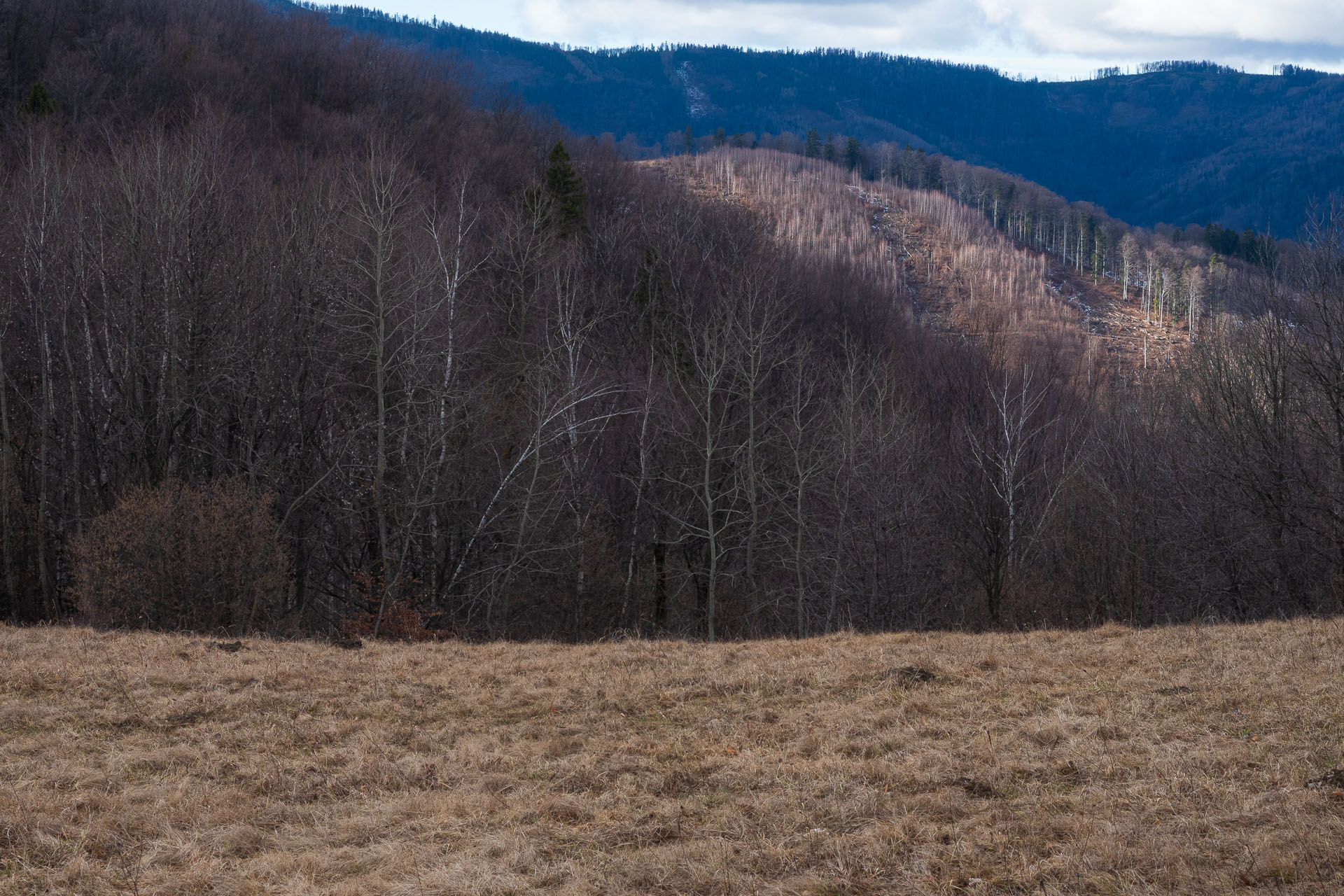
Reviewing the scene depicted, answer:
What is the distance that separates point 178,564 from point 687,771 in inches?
499

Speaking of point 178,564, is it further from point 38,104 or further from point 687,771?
point 38,104

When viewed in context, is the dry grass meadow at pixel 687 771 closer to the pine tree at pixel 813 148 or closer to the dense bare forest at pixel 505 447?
the dense bare forest at pixel 505 447

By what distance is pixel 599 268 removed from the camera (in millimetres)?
43219

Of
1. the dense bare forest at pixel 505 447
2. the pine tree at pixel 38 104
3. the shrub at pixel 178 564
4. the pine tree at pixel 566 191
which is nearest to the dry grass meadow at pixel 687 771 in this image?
the shrub at pixel 178 564

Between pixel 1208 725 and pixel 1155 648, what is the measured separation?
11.6ft

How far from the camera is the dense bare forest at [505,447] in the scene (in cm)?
2141

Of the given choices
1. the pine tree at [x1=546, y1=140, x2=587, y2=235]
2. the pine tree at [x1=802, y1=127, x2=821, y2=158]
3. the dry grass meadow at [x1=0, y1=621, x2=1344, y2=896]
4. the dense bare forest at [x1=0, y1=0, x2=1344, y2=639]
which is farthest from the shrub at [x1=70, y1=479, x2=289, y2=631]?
the pine tree at [x1=802, y1=127, x2=821, y2=158]

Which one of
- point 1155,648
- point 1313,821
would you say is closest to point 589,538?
point 1155,648

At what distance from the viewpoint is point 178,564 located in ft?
54.3

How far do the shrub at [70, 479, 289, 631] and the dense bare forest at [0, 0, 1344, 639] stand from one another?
0.21 feet

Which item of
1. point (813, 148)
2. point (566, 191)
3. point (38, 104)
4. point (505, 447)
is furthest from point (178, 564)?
point (813, 148)

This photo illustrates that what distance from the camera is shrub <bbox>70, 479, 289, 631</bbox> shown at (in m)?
16.1

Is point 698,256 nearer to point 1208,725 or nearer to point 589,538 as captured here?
point 589,538

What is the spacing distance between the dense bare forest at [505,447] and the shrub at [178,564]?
2.6 inches
